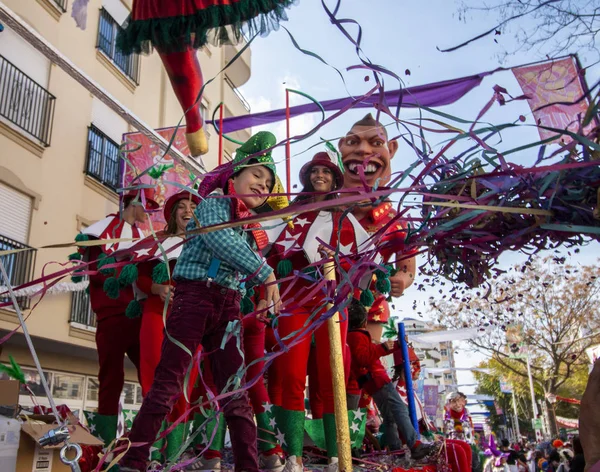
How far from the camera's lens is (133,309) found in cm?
361

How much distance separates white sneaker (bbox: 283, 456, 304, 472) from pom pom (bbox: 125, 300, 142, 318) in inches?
53.0

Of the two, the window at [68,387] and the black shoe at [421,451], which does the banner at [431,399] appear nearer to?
the window at [68,387]

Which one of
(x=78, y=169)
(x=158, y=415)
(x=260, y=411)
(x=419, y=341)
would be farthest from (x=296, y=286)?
(x=78, y=169)

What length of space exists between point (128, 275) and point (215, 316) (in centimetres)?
114

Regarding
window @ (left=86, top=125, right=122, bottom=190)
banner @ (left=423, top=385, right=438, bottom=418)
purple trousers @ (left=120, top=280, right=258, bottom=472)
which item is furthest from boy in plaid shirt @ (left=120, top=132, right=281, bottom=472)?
banner @ (left=423, top=385, right=438, bottom=418)

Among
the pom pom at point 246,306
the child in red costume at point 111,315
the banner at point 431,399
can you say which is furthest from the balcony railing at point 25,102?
the banner at point 431,399

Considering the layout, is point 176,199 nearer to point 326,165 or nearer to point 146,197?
point 146,197

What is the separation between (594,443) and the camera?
4.60 ft

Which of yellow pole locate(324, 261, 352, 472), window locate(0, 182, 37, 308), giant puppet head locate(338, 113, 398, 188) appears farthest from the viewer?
window locate(0, 182, 37, 308)

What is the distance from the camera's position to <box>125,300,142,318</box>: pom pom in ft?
11.8

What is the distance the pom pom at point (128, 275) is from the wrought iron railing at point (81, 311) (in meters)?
7.32

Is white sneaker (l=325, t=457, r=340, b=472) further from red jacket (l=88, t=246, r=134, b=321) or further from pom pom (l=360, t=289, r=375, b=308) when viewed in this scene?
red jacket (l=88, t=246, r=134, b=321)

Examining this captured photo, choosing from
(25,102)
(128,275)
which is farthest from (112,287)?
(25,102)

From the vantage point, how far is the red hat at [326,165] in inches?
154
